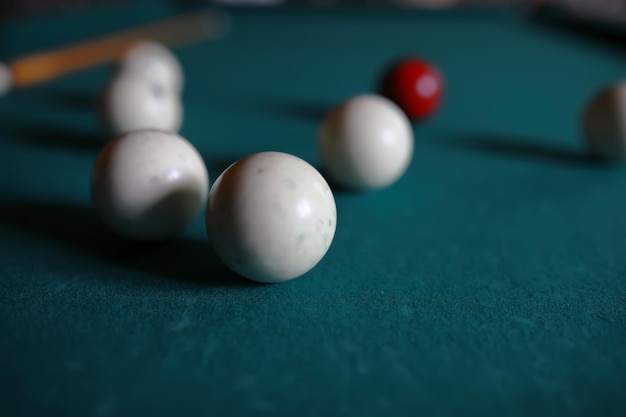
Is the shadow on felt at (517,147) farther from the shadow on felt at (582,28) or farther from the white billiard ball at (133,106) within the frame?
the shadow on felt at (582,28)

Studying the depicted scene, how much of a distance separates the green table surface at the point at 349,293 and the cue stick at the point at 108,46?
52 centimetres

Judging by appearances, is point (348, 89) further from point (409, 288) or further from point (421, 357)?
point (421, 357)

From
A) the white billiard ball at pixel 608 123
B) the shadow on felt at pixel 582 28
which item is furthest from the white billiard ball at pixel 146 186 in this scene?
the shadow on felt at pixel 582 28

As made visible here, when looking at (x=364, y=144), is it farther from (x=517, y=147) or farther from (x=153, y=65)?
(x=153, y=65)

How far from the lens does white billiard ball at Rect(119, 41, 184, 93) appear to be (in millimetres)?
2340

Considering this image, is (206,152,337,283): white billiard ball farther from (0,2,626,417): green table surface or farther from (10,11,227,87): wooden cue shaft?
(10,11,227,87): wooden cue shaft

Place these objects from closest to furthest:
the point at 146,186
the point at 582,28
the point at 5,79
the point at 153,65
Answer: the point at 146,186, the point at 153,65, the point at 5,79, the point at 582,28

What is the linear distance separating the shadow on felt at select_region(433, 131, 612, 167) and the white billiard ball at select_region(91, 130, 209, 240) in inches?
42.7

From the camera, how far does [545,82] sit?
2.88m

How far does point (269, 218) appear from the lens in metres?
1.04

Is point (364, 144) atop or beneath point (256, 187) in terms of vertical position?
beneath

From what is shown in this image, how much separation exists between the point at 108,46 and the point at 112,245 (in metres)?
2.49

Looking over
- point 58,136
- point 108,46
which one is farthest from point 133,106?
point 108,46

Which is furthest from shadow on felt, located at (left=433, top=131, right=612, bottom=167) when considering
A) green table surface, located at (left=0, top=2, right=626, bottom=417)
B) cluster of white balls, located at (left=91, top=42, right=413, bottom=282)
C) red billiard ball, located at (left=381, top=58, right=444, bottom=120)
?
cluster of white balls, located at (left=91, top=42, right=413, bottom=282)
